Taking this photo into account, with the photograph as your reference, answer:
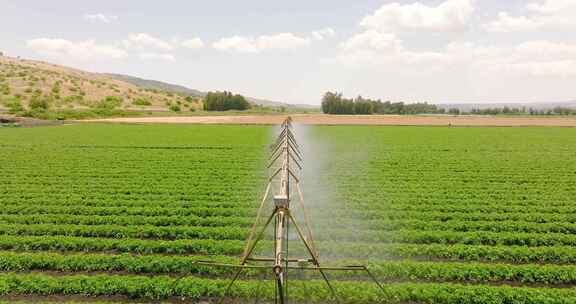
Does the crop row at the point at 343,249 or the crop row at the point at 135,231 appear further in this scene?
the crop row at the point at 135,231

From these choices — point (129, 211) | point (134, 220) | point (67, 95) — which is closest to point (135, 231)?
point (134, 220)

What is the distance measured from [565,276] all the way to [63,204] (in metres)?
15.8

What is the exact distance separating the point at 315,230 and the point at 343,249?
149 cm

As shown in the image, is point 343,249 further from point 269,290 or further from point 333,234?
point 269,290

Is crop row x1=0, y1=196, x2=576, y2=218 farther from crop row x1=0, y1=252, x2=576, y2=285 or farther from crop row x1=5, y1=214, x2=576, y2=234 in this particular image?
crop row x1=0, y1=252, x2=576, y2=285

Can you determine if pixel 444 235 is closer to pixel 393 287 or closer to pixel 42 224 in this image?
pixel 393 287

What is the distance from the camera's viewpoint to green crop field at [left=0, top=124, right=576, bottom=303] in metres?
6.87

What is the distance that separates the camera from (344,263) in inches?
313

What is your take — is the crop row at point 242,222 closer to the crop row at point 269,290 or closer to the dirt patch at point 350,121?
the crop row at point 269,290

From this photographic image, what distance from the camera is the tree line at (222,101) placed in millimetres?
93312

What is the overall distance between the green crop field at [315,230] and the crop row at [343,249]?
30 mm

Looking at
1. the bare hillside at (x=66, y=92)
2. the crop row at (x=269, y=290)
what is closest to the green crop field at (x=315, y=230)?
the crop row at (x=269, y=290)

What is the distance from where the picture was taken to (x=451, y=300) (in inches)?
257

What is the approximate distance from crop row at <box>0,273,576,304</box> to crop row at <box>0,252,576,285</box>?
524mm
